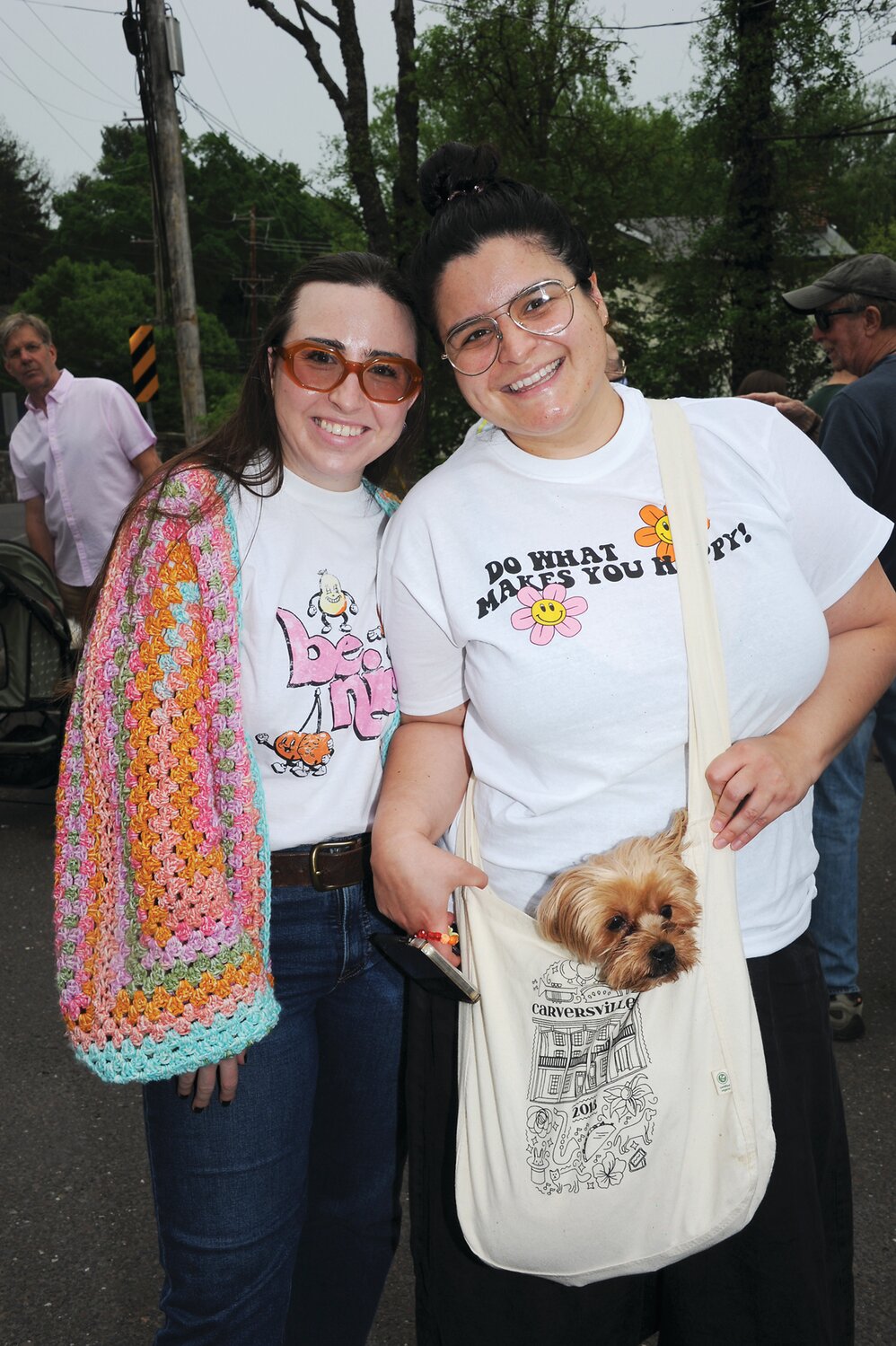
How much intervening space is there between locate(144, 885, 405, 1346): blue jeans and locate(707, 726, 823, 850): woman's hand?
663mm

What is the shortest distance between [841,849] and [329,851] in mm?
2358

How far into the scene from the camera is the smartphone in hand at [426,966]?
1.57 m

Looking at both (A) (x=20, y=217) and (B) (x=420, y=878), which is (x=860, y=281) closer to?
(B) (x=420, y=878)

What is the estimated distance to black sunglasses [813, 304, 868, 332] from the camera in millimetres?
4188

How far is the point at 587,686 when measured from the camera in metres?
1.57

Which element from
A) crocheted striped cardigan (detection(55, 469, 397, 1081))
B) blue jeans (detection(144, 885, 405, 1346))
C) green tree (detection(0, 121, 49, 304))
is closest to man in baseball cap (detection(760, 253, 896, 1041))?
blue jeans (detection(144, 885, 405, 1346))

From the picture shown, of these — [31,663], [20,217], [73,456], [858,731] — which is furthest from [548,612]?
[20,217]

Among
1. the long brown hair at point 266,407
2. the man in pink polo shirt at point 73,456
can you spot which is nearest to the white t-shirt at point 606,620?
the long brown hair at point 266,407

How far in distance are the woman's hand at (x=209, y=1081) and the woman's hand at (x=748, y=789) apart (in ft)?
2.66

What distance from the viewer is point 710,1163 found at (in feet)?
5.04

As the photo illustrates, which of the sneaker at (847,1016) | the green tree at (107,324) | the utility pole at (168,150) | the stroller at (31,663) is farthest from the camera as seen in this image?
the green tree at (107,324)

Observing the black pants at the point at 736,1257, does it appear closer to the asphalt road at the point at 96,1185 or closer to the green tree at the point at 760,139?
the asphalt road at the point at 96,1185

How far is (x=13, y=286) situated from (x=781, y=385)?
52.8 metres

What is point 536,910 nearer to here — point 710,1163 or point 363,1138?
point 710,1163
